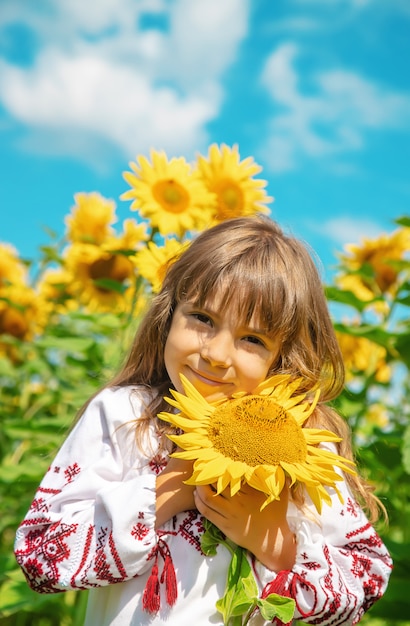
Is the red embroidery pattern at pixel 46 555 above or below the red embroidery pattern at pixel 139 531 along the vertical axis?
below

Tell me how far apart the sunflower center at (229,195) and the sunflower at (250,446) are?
1.62 m

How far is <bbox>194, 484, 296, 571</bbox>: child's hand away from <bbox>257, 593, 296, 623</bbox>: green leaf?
0.11 metres

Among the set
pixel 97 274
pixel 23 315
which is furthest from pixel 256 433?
pixel 23 315

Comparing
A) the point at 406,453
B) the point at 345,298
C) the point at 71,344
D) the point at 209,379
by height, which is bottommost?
the point at 209,379

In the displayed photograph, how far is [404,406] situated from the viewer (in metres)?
4.10

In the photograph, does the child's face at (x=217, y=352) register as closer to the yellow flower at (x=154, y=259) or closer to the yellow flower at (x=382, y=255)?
the yellow flower at (x=154, y=259)

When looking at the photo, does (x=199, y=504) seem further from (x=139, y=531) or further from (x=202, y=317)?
(x=202, y=317)

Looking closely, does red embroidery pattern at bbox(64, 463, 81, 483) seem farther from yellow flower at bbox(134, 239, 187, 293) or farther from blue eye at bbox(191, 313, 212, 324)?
yellow flower at bbox(134, 239, 187, 293)

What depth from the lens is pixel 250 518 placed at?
5.07 feet

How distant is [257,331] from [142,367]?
37 centimetres

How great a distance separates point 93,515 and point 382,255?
8.51 ft

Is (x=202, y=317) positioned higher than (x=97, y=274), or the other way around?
(x=97, y=274)

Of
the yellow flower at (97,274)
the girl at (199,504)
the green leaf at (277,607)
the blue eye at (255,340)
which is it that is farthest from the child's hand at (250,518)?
the yellow flower at (97,274)

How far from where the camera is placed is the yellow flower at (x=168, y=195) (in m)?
2.90
